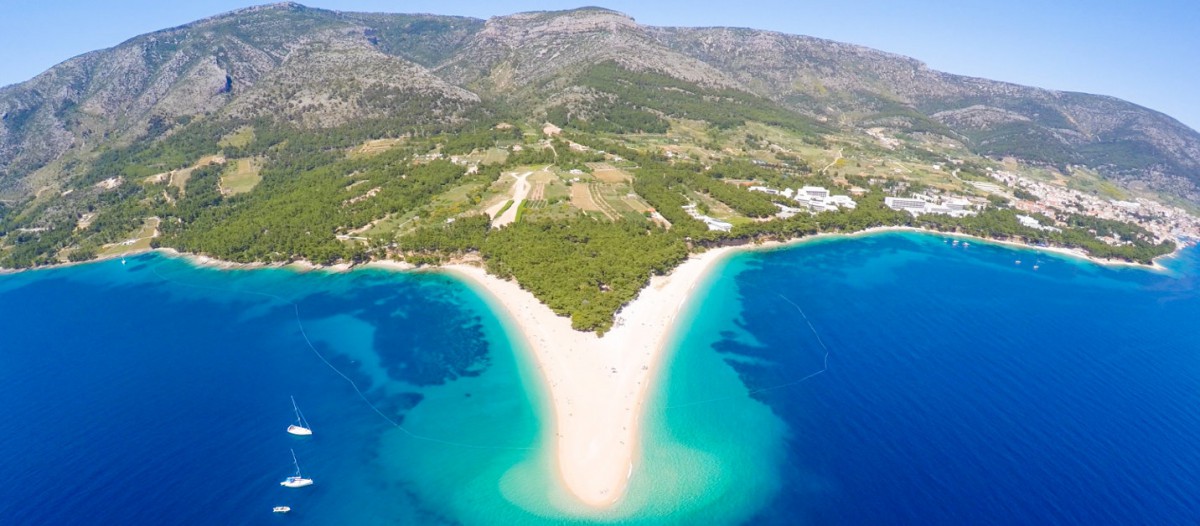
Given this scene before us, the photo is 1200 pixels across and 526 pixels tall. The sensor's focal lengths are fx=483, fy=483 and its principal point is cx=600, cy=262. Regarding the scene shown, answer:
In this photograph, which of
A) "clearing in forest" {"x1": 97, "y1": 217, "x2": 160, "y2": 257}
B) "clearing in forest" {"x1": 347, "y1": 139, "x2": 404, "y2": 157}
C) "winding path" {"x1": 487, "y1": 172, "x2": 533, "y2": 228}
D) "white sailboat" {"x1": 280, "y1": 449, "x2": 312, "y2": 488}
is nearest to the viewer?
"white sailboat" {"x1": 280, "y1": 449, "x2": 312, "y2": 488}

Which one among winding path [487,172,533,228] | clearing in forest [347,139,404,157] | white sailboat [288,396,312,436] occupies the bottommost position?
white sailboat [288,396,312,436]

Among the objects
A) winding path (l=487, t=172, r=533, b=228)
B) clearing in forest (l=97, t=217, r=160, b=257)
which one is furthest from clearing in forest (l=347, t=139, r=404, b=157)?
clearing in forest (l=97, t=217, r=160, b=257)

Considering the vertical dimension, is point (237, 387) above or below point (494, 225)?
below

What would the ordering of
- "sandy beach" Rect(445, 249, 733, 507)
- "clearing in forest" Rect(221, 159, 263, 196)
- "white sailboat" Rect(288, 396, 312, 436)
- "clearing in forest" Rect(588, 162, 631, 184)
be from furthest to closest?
"clearing in forest" Rect(588, 162, 631, 184) → "clearing in forest" Rect(221, 159, 263, 196) → "white sailboat" Rect(288, 396, 312, 436) → "sandy beach" Rect(445, 249, 733, 507)

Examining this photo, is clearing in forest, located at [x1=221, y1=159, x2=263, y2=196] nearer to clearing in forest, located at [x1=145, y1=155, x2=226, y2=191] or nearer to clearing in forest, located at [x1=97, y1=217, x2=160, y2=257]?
clearing in forest, located at [x1=145, y1=155, x2=226, y2=191]

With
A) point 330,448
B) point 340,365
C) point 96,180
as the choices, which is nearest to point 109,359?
point 340,365

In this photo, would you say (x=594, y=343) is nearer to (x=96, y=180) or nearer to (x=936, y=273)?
(x=936, y=273)

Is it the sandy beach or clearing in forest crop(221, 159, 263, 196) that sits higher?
clearing in forest crop(221, 159, 263, 196)
